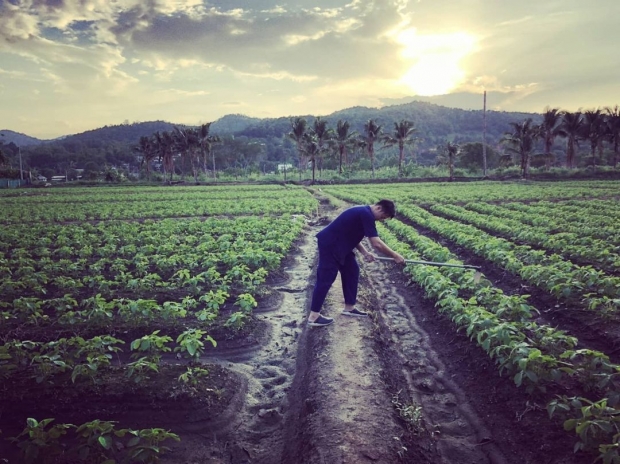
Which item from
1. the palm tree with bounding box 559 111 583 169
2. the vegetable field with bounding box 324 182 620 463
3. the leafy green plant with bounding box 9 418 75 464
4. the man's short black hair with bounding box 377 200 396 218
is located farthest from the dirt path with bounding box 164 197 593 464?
the palm tree with bounding box 559 111 583 169

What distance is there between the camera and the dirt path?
3.84 metres

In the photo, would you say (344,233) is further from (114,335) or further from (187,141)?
(187,141)

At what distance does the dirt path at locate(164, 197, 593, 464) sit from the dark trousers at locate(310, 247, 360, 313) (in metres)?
0.50

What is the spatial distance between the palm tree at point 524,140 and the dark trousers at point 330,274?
46.5 meters

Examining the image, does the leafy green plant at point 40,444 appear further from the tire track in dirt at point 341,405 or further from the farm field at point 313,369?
the tire track in dirt at point 341,405

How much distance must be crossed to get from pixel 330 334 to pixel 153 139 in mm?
71231

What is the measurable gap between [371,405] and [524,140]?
52.4 meters

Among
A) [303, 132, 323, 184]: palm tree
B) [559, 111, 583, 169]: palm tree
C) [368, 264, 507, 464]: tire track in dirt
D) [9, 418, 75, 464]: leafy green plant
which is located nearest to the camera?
[9, 418, 75, 464]: leafy green plant

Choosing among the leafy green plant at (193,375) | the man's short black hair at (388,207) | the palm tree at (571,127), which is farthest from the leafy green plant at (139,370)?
the palm tree at (571,127)

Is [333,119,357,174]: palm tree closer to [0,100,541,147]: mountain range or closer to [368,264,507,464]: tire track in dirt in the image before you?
[368,264,507,464]: tire track in dirt

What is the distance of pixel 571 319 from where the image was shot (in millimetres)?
6492

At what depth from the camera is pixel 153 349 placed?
545 cm

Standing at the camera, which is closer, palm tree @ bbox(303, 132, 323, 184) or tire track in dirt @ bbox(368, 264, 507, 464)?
tire track in dirt @ bbox(368, 264, 507, 464)

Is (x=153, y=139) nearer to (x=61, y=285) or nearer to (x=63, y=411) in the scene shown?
(x=61, y=285)
